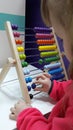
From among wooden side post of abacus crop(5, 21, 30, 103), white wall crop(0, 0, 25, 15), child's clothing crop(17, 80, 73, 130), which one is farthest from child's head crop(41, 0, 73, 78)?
white wall crop(0, 0, 25, 15)

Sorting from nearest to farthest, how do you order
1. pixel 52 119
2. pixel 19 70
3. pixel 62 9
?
pixel 62 9 → pixel 52 119 → pixel 19 70

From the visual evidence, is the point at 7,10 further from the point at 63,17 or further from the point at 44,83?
the point at 63,17

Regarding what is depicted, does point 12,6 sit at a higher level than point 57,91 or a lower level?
higher

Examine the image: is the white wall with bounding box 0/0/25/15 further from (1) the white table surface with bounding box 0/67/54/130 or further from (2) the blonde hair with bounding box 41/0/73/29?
(2) the blonde hair with bounding box 41/0/73/29

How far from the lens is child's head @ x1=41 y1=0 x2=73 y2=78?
0.42 m

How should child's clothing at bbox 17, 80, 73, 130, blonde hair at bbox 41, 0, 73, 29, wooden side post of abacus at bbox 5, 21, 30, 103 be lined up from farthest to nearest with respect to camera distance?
wooden side post of abacus at bbox 5, 21, 30, 103 < child's clothing at bbox 17, 80, 73, 130 < blonde hair at bbox 41, 0, 73, 29

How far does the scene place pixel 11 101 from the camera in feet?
2.65

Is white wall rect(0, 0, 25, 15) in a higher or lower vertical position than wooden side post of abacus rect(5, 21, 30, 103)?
higher

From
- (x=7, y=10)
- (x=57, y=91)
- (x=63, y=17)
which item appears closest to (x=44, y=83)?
(x=57, y=91)

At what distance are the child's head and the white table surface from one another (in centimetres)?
34

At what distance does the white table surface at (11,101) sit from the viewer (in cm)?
66

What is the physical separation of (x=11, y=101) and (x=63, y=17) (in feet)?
1.57

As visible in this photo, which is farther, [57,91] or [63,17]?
[57,91]

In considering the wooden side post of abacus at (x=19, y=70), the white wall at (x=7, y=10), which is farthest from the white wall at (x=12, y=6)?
the wooden side post of abacus at (x=19, y=70)
